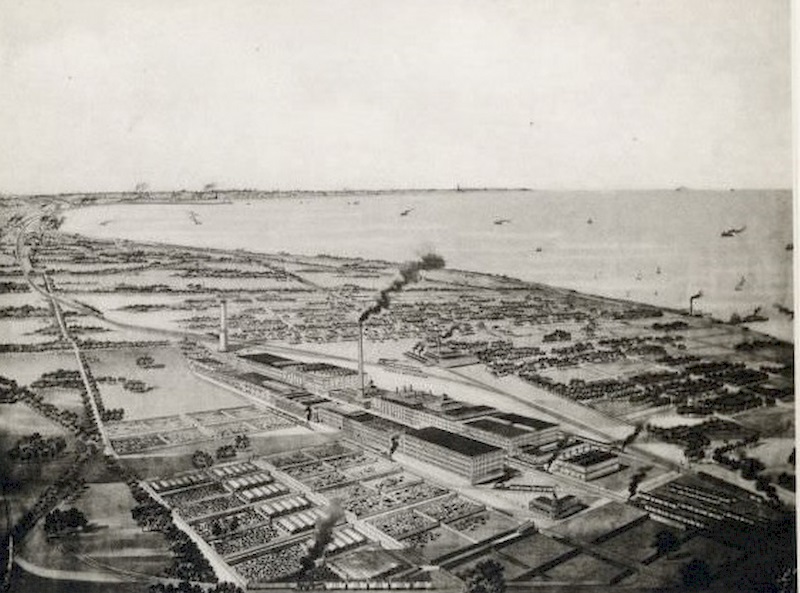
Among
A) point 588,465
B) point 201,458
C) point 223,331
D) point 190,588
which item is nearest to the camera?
point 190,588

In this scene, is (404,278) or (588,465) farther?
(404,278)

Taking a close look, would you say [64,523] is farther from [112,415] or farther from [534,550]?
[534,550]

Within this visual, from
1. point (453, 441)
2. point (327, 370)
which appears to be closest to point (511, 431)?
point (453, 441)

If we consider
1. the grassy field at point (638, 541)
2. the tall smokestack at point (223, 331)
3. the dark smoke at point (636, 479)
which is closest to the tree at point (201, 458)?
the tall smokestack at point (223, 331)

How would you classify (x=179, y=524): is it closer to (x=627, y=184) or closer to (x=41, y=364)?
(x=41, y=364)

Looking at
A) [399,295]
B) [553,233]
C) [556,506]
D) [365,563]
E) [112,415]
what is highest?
[553,233]

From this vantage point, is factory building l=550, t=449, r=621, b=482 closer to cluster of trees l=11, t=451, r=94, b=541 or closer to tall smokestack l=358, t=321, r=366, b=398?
tall smokestack l=358, t=321, r=366, b=398

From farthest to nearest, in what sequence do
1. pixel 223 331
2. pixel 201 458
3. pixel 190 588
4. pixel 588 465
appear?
pixel 223 331 → pixel 201 458 → pixel 588 465 → pixel 190 588
